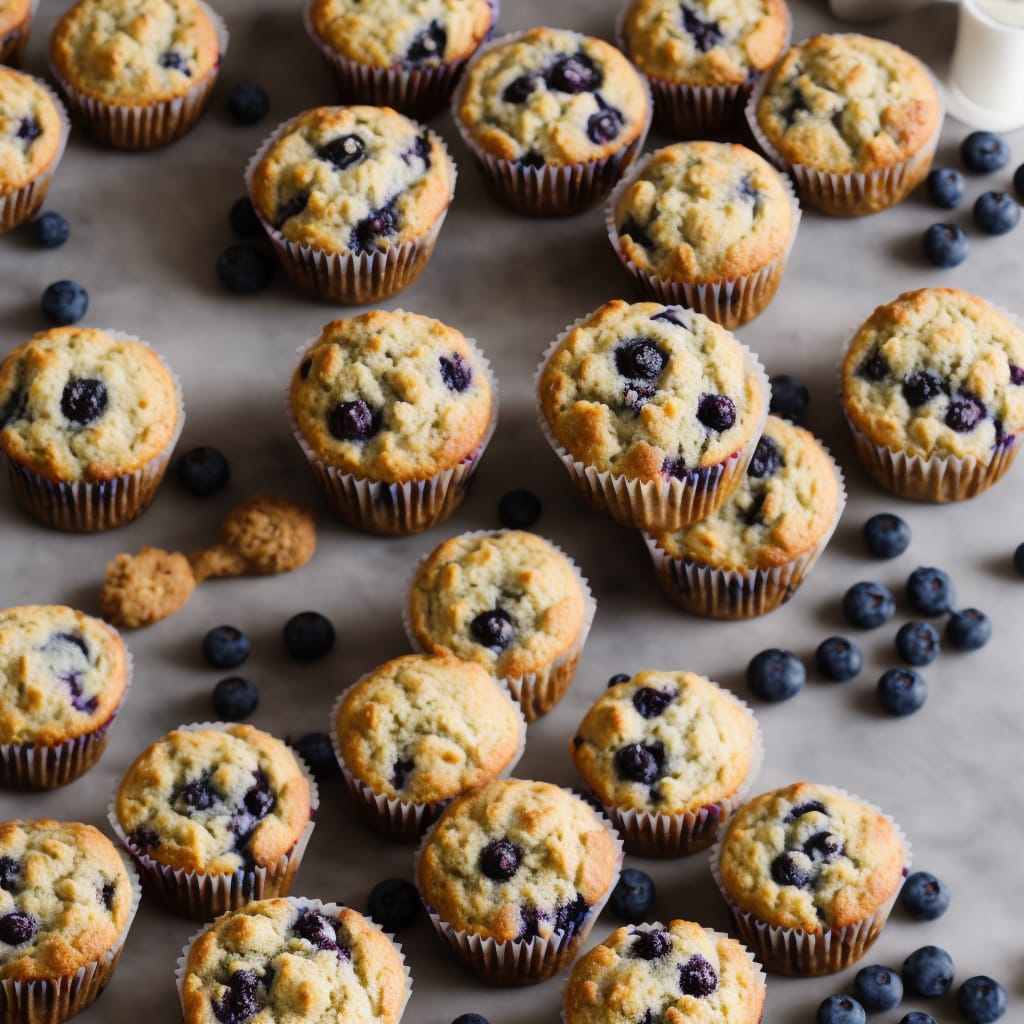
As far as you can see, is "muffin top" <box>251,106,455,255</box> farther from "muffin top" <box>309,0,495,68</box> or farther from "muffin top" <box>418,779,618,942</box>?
"muffin top" <box>418,779,618,942</box>

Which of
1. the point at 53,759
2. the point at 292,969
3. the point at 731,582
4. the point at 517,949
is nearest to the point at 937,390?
→ the point at 731,582

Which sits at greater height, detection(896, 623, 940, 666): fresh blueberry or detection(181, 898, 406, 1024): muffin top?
detection(896, 623, 940, 666): fresh blueberry

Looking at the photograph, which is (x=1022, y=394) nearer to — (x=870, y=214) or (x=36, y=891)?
(x=870, y=214)

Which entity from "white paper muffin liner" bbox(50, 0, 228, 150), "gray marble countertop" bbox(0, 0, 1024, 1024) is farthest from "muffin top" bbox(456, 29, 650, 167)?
"white paper muffin liner" bbox(50, 0, 228, 150)

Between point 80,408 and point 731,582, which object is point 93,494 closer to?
point 80,408

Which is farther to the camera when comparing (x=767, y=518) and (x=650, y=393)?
(x=767, y=518)

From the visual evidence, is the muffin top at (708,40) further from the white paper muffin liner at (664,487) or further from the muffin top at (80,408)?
the muffin top at (80,408)
